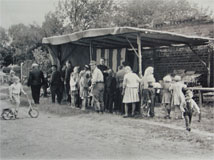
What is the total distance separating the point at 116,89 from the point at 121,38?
1.78m

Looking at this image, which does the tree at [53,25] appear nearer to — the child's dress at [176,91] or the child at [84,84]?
the child at [84,84]

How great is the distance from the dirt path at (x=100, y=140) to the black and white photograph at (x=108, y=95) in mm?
18

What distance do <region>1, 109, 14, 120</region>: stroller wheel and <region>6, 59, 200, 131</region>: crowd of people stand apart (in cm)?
37

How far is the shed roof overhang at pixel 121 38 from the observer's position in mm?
9453

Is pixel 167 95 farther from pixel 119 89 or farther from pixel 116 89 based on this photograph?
pixel 116 89

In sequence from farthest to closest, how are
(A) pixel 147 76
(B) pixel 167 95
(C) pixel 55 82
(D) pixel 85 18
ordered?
(D) pixel 85 18 < (C) pixel 55 82 < (A) pixel 147 76 < (B) pixel 167 95

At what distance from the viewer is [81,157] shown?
5480mm

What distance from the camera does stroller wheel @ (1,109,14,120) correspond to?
28.5 ft

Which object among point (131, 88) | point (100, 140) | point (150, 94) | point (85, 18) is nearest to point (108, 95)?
point (131, 88)

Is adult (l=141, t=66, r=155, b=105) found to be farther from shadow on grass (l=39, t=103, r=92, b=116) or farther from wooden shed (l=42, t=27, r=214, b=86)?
wooden shed (l=42, t=27, r=214, b=86)

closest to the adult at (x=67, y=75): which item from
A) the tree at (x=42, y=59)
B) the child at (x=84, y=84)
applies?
the child at (x=84, y=84)

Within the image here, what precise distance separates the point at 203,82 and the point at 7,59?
828 cm

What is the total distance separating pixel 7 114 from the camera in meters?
8.75

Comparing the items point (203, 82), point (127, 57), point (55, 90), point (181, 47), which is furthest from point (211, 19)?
point (55, 90)
